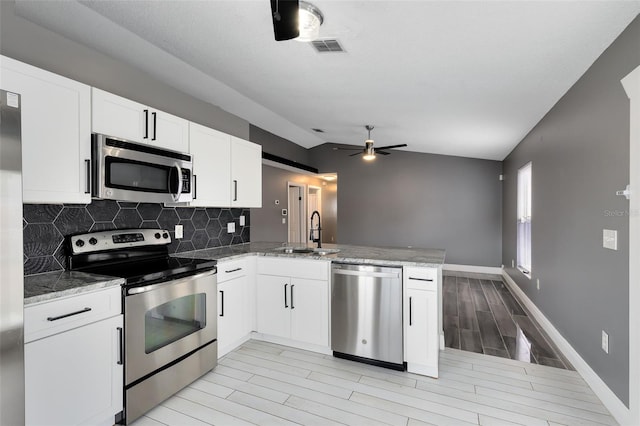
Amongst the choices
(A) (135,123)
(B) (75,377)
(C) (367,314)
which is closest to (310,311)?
(C) (367,314)

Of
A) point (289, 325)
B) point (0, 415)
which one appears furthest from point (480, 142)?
point (0, 415)

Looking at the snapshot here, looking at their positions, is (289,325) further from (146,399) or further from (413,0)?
(413,0)

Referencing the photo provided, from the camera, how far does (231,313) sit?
9.31ft

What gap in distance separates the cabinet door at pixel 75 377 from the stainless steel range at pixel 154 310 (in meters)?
0.08

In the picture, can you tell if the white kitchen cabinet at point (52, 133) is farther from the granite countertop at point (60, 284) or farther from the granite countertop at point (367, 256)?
the granite countertop at point (367, 256)

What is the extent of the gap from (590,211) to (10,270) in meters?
3.46

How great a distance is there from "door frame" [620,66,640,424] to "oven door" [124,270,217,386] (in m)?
2.83

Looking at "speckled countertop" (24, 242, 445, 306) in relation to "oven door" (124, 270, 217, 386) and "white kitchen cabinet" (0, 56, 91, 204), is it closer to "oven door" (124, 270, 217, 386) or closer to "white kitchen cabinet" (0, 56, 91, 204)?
"oven door" (124, 270, 217, 386)

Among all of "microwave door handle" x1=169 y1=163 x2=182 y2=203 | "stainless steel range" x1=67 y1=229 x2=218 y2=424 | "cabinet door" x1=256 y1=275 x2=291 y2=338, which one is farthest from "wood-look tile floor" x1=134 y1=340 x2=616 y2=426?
"microwave door handle" x1=169 y1=163 x2=182 y2=203

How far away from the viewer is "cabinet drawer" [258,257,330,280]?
2.83 metres

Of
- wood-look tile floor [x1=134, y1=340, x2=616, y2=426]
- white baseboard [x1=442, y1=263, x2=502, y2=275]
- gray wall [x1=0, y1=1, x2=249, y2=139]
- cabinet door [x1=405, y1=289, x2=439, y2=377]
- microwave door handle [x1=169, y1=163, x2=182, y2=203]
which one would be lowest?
wood-look tile floor [x1=134, y1=340, x2=616, y2=426]

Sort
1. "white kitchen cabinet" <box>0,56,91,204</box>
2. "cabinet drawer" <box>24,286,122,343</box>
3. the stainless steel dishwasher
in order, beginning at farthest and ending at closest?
1. the stainless steel dishwasher
2. "white kitchen cabinet" <box>0,56,91,204</box>
3. "cabinet drawer" <box>24,286,122,343</box>

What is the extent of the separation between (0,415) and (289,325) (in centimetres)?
210

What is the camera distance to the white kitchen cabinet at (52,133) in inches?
66.5
